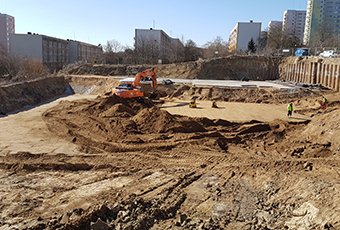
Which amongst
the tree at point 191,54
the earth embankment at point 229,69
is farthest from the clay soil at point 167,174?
the tree at point 191,54

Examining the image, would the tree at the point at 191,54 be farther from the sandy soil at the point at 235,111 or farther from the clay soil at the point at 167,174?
the clay soil at the point at 167,174

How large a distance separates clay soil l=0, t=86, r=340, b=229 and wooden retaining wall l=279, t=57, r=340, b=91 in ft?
53.5

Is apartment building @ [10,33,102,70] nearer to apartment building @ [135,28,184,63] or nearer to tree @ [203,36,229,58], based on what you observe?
apartment building @ [135,28,184,63]

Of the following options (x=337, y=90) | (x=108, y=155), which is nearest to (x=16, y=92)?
(x=108, y=155)

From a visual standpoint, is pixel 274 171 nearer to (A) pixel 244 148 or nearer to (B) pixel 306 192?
(B) pixel 306 192

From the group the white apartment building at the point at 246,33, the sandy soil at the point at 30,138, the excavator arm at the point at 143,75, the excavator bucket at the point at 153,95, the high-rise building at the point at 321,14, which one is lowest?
the sandy soil at the point at 30,138

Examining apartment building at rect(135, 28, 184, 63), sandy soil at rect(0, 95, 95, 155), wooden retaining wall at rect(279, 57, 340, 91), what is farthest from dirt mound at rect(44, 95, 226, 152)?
apartment building at rect(135, 28, 184, 63)

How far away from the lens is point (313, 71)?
3841 cm

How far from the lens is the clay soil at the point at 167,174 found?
9070 millimetres

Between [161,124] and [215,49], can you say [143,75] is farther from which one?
[215,49]

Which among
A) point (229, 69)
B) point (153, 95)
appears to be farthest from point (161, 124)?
point (229, 69)

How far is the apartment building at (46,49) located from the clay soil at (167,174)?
49.4 metres

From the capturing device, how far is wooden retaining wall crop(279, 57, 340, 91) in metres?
34.2

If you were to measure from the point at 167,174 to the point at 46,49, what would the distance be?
7079 centimetres
